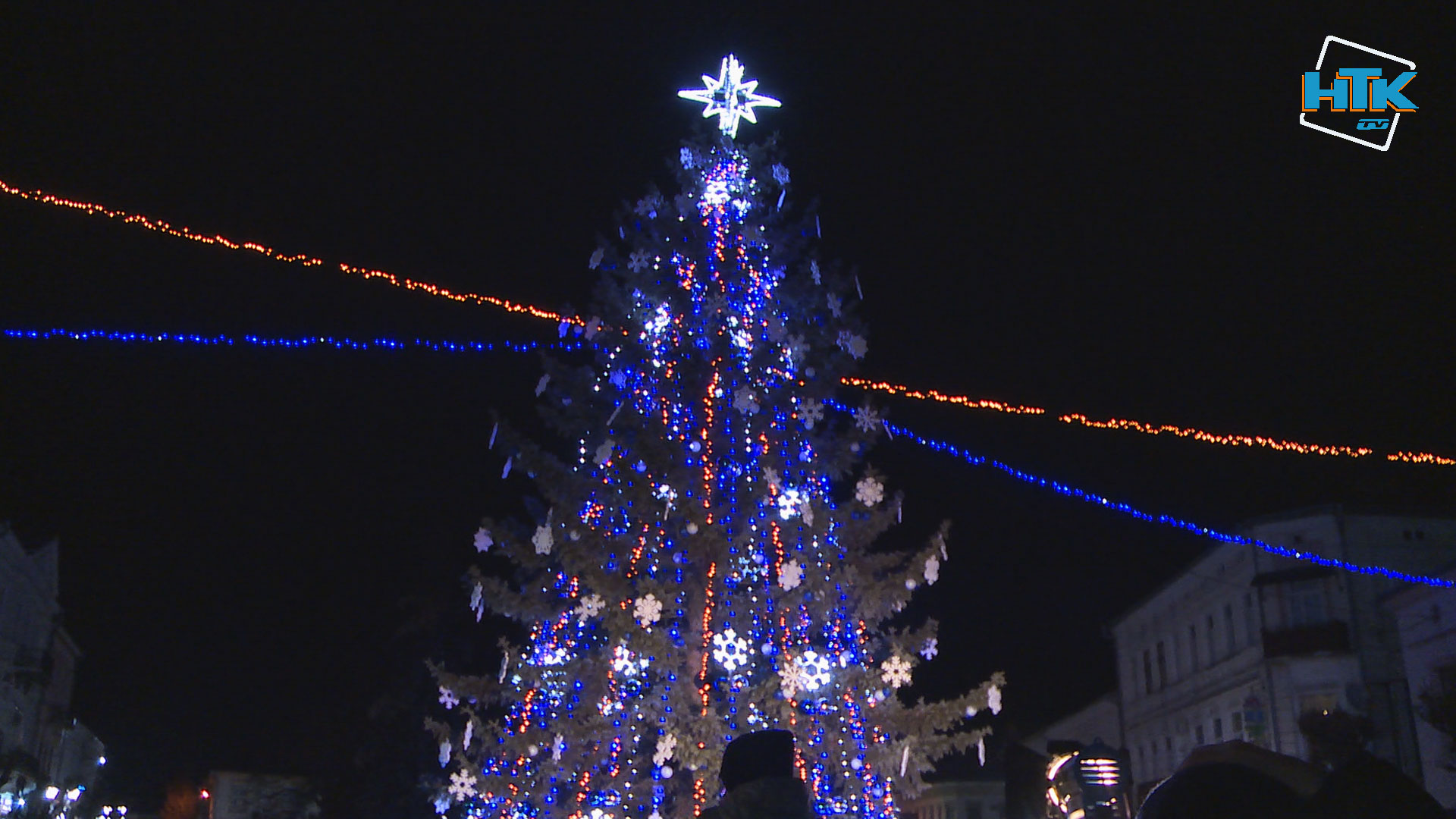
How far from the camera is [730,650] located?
32.7 feet

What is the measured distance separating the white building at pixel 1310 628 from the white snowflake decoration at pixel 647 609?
1971 cm

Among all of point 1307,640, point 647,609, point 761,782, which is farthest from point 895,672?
point 1307,640

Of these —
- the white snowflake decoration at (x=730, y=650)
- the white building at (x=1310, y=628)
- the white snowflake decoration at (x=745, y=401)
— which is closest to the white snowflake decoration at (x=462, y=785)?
the white snowflake decoration at (x=730, y=650)

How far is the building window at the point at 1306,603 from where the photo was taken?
91.2 ft

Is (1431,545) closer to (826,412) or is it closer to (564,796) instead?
(826,412)

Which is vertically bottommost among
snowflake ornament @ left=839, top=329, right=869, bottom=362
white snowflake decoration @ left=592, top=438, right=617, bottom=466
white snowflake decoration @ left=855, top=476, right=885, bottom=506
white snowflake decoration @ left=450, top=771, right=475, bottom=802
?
white snowflake decoration @ left=450, top=771, right=475, bottom=802

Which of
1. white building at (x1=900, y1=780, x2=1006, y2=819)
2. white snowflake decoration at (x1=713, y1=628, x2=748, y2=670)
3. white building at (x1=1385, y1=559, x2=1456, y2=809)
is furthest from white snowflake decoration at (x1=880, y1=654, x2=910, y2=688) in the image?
white building at (x1=900, y1=780, x2=1006, y2=819)

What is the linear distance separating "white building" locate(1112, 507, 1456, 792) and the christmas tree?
18.1 metres

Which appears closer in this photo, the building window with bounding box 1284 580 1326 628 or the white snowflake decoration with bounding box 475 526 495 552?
the white snowflake decoration with bounding box 475 526 495 552

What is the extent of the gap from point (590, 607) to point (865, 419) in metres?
3.09

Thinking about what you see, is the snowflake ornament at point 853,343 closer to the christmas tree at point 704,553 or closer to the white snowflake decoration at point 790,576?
the christmas tree at point 704,553

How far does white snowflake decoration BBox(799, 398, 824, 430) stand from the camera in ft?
36.6

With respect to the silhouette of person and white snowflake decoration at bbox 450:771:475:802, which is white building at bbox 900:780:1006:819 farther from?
the silhouette of person

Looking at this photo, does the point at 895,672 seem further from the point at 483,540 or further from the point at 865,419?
the point at 483,540
